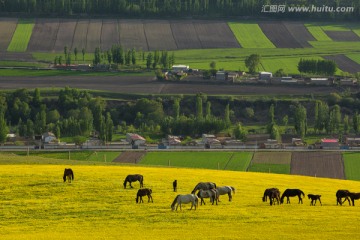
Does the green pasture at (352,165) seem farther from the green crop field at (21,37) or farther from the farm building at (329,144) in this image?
the green crop field at (21,37)

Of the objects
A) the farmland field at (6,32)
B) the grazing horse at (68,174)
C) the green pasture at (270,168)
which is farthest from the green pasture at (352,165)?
the farmland field at (6,32)

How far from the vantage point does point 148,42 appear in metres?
193

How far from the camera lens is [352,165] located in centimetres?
10475

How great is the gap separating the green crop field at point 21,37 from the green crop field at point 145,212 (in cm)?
12646

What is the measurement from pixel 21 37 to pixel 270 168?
97.4m

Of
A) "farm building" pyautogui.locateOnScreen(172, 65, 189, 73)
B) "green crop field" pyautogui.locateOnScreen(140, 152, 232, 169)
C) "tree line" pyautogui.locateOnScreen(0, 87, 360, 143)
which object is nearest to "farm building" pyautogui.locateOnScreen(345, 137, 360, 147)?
"tree line" pyautogui.locateOnScreen(0, 87, 360, 143)

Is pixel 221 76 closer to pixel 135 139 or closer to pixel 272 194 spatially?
pixel 135 139

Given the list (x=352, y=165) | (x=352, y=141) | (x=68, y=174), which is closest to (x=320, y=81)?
(x=352, y=141)

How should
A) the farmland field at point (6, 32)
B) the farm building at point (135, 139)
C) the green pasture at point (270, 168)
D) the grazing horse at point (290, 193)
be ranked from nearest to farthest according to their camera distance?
the grazing horse at point (290, 193) < the green pasture at point (270, 168) < the farm building at point (135, 139) < the farmland field at point (6, 32)

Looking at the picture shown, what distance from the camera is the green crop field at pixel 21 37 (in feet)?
606

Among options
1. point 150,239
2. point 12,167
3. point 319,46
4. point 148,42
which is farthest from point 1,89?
point 150,239

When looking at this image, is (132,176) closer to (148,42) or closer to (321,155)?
(321,155)

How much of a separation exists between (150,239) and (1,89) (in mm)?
109628

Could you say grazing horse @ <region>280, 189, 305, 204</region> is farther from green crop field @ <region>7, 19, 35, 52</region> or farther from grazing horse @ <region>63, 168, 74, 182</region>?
green crop field @ <region>7, 19, 35, 52</region>
